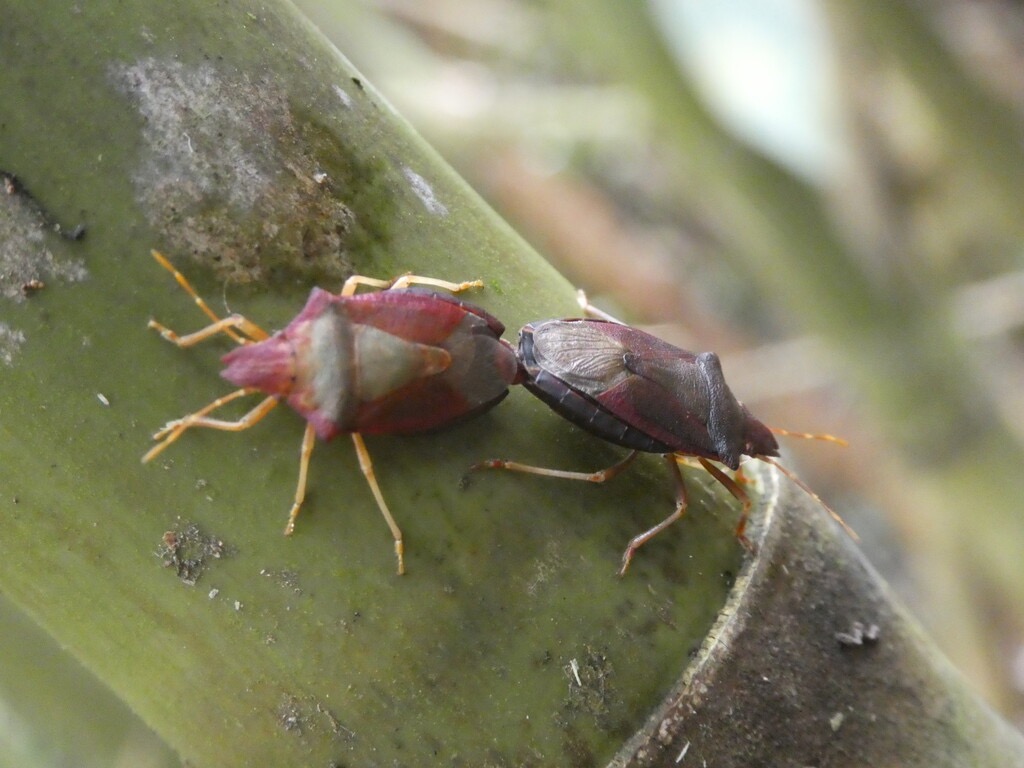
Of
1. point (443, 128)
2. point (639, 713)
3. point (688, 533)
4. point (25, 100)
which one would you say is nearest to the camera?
point (25, 100)

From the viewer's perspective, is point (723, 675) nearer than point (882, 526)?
Yes

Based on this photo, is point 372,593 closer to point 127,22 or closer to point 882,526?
point 127,22

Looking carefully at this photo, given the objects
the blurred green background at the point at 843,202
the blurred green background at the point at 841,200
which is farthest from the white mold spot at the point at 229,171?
the blurred green background at the point at 841,200

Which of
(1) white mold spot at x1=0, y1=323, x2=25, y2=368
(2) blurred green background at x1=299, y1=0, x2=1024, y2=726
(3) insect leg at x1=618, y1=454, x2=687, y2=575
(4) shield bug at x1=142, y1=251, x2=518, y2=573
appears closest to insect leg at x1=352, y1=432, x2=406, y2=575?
(4) shield bug at x1=142, y1=251, x2=518, y2=573

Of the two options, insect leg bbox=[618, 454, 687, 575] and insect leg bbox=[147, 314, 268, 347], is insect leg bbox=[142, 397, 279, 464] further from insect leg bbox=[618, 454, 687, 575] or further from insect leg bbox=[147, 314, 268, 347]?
insect leg bbox=[618, 454, 687, 575]

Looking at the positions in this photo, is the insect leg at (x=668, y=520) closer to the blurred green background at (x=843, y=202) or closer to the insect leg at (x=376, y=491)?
the insect leg at (x=376, y=491)


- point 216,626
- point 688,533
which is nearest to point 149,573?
point 216,626

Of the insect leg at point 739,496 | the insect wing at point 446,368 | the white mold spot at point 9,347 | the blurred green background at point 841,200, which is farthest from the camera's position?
the blurred green background at point 841,200
